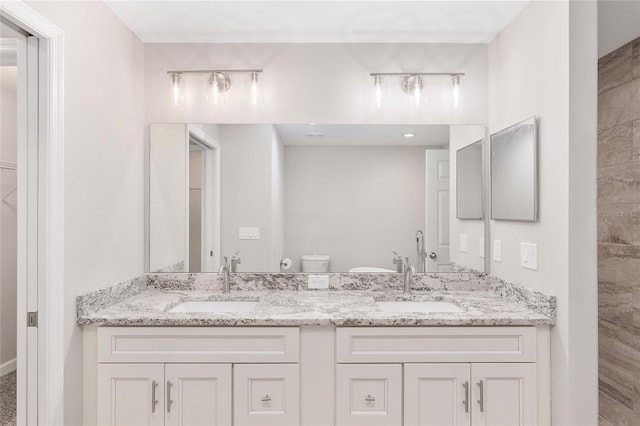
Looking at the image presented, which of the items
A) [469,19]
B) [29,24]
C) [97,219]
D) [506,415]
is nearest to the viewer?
[29,24]

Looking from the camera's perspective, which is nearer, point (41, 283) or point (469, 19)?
point (41, 283)

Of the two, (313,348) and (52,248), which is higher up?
(52,248)

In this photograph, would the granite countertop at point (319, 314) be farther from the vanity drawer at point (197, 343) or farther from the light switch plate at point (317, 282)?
the light switch plate at point (317, 282)

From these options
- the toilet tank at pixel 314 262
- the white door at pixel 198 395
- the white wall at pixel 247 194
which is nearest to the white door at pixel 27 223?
the white door at pixel 198 395

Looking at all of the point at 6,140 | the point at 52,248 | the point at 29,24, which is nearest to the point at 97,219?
the point at 52,248

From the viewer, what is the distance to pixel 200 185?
2635 millimetres

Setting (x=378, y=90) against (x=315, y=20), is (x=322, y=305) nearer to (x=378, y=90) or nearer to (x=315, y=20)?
(x=378, y=90)

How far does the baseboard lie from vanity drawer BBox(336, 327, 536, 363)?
132 centimetres

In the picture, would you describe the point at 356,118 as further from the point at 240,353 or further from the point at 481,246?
the point at 240,353

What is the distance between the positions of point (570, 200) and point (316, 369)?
4.35 feet

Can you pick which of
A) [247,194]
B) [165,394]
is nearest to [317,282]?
[247,194]

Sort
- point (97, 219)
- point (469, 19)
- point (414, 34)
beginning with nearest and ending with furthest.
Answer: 1. point (97, 219)
2. point (469, 19)
3. point (414, 34)

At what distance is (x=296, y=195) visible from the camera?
8.76ft

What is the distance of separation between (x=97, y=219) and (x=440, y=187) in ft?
6.22
